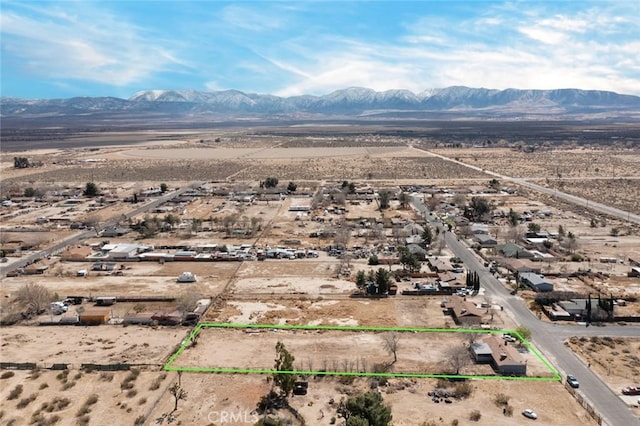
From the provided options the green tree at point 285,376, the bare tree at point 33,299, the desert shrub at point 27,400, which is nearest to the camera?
the green tree at point 285,376

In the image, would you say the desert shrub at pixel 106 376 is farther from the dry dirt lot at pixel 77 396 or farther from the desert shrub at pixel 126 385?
the desert shrub at pixel 126 385

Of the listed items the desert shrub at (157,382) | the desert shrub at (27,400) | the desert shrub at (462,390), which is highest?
the desert shrub at (27,400)

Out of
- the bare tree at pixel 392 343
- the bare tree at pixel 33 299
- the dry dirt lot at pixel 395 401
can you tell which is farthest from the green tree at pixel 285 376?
the bare tree at pixel 33 299

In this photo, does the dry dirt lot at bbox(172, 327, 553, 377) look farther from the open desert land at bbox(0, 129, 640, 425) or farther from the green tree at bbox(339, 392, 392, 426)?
the green tree at bbox(339, 392, 392, 426)

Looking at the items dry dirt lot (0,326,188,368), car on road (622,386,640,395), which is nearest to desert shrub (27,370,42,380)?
dry dirt lot (0,326,188,368)

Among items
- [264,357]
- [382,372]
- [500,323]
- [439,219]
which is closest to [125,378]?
[264,357]

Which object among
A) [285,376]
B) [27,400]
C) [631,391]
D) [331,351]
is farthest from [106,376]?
[631,391]
